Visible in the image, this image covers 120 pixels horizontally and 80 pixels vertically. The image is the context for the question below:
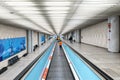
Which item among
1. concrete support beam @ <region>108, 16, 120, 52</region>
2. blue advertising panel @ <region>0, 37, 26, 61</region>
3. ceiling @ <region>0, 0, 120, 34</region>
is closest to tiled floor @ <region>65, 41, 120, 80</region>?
concrete support beam @ <region>108, 16, 120, 52</region>

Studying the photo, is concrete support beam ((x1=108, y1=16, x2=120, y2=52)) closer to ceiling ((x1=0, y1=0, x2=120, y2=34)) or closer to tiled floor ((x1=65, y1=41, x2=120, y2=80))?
tiled floor ((x1=65, y1=41, x2=120, y2=80))

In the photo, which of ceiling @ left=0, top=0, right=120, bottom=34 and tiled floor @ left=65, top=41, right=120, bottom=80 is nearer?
ceiling @ left=0, top=0, right=120, bottom=34

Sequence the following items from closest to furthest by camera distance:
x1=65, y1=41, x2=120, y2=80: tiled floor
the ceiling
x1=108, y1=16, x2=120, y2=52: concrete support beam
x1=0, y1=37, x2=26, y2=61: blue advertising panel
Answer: the ceiling
x1=65, y1=41, x2=120, y2=80: tiled floor
x1=0, y1=37, x2=26, y2=61: blue advertising panel
x1=108, y1=16, x2=120, y2=52: concrete support beam

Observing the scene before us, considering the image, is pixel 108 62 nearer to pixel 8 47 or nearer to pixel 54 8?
pixel 54 8

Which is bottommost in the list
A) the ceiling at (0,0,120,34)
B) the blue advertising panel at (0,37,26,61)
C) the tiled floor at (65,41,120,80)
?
the tiled floor at (65,41,120,80)

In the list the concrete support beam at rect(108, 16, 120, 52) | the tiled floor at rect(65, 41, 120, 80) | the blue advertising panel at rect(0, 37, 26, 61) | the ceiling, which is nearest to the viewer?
the ceiling

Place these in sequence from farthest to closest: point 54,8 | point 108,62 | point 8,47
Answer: point 8,47 < point 108,62 < point 54,8

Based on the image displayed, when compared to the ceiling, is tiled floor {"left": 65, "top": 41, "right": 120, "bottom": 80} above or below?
below

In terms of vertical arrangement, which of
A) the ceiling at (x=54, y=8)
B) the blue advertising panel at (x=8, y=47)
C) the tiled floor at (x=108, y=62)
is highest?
the ceiling at (x=54, y=8)

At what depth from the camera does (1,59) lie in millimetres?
10242

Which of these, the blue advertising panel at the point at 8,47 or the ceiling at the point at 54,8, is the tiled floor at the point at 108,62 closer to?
the ceiling at the point at 54,8

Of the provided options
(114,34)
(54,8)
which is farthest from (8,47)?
(114,34)

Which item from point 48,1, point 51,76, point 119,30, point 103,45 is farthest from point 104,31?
point 48,1

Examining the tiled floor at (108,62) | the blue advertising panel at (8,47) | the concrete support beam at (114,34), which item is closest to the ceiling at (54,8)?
the tiled floor at (108,62)
